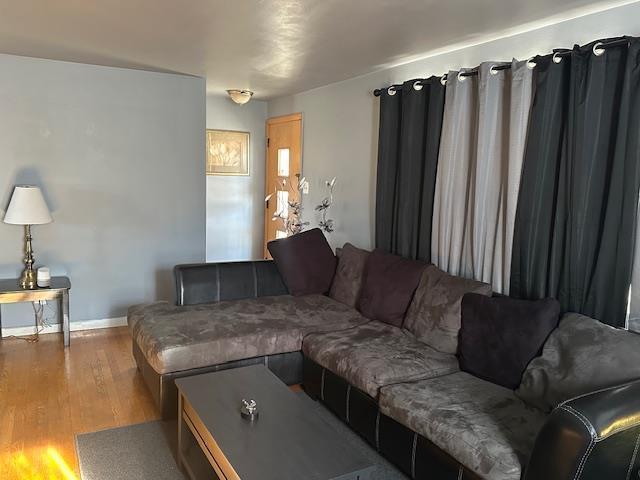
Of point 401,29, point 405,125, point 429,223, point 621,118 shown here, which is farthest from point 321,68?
point 621,118

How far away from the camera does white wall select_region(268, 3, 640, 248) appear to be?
2770 millimetres

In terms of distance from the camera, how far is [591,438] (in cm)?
160

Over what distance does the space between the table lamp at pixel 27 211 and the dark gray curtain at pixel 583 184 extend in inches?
137

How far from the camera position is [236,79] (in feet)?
15.4

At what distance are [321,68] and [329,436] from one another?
308cm

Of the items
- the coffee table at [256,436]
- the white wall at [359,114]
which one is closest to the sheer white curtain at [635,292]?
the white wall at [359,114]

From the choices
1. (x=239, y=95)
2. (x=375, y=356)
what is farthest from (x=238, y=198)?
(x=375, y=356)

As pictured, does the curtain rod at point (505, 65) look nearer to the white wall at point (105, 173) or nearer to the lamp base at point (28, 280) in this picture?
the white wall at point (105, 173)

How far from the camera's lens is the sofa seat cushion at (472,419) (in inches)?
73.5

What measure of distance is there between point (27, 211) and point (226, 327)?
1937 mm

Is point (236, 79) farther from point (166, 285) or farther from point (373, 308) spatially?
point (373, 308)

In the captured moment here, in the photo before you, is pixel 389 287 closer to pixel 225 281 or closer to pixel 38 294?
pixel 225 281

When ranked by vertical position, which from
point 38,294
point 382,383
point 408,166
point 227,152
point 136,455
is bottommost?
point 136,455

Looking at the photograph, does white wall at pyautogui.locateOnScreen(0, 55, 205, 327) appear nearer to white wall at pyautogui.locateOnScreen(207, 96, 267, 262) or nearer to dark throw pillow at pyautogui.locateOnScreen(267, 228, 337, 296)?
dark throw pillow at pyautogui.locateOnScreen(267, 228, 337, 296)
